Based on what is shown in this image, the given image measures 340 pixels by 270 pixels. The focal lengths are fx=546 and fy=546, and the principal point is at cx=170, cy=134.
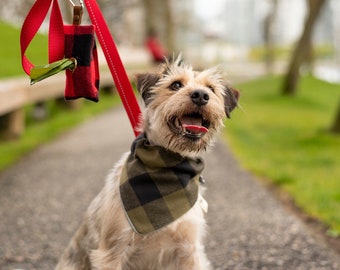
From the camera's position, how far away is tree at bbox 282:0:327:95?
59.8 ft

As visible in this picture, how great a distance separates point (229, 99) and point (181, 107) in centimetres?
57

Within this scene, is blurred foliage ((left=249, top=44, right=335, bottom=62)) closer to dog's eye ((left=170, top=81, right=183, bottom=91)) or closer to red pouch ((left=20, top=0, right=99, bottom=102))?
dog's eye ((left=170, top=81, right=183, bottom=91))

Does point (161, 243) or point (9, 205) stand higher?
point (161, 243)

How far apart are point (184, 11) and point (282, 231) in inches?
2293

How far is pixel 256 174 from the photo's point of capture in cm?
886

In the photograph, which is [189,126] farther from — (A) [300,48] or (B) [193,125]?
(A) [300,48]

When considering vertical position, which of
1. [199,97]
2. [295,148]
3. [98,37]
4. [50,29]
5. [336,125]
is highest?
[50,29]

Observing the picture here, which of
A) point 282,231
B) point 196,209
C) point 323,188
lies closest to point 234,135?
point 323,188

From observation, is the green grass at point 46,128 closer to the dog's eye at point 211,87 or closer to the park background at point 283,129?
the park background at point 283,129

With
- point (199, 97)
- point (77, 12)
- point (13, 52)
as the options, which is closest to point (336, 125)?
point (199, 97)

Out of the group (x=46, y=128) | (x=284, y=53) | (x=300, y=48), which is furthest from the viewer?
(x=284, y=53)

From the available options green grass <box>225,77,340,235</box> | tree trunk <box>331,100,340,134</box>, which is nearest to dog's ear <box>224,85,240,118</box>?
green grass <box>225,77,340,235</box>

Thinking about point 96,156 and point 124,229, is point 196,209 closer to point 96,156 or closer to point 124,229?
point 124,229

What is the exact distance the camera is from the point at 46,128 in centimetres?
1220
